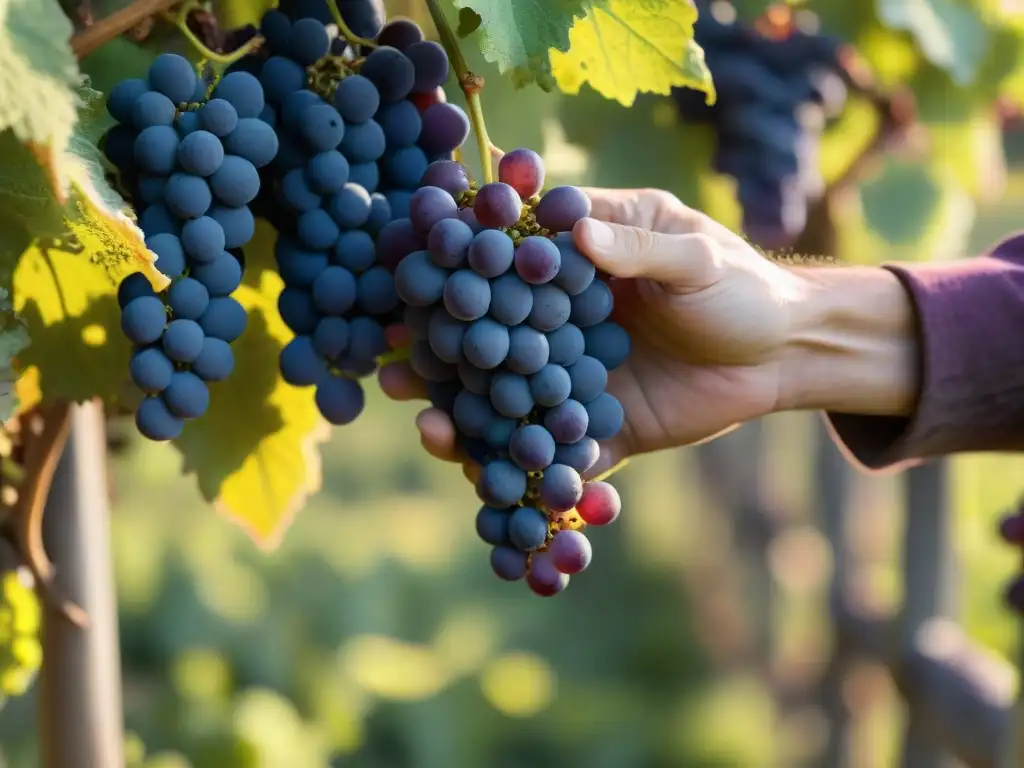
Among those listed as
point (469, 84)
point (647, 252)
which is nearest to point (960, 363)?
point (647, 252)

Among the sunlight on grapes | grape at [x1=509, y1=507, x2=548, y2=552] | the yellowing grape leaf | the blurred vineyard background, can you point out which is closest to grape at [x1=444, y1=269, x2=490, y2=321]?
grape at [x1=509, y1=507, x2=548, y2=552]

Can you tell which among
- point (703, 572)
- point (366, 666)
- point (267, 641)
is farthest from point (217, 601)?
point (703, 572)

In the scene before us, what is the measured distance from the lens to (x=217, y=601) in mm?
2559

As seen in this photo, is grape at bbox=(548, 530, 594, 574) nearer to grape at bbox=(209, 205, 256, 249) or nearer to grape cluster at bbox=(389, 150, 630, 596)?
grape cluster at bbox=(389, 150, 630, 596)

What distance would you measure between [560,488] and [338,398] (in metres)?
0.15

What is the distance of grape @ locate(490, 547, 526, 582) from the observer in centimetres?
54

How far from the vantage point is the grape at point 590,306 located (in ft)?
1.80

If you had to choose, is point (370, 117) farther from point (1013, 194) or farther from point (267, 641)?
point (267, 641)

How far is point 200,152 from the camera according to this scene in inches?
20.1

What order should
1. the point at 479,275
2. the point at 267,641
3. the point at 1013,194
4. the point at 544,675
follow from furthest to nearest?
the point at 544,675 < the point at 267,641 < the point at 1013,194 < the point at 479,275

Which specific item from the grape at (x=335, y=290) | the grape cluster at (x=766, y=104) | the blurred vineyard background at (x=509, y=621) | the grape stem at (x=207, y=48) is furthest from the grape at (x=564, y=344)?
the blurred vineyard background at (x=509, y=621)

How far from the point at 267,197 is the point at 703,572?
8.21 feet

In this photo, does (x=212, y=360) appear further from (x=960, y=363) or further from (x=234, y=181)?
(x=960, y=363)

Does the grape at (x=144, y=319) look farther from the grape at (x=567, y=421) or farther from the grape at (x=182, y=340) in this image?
the grape at (x=567, y=421)
